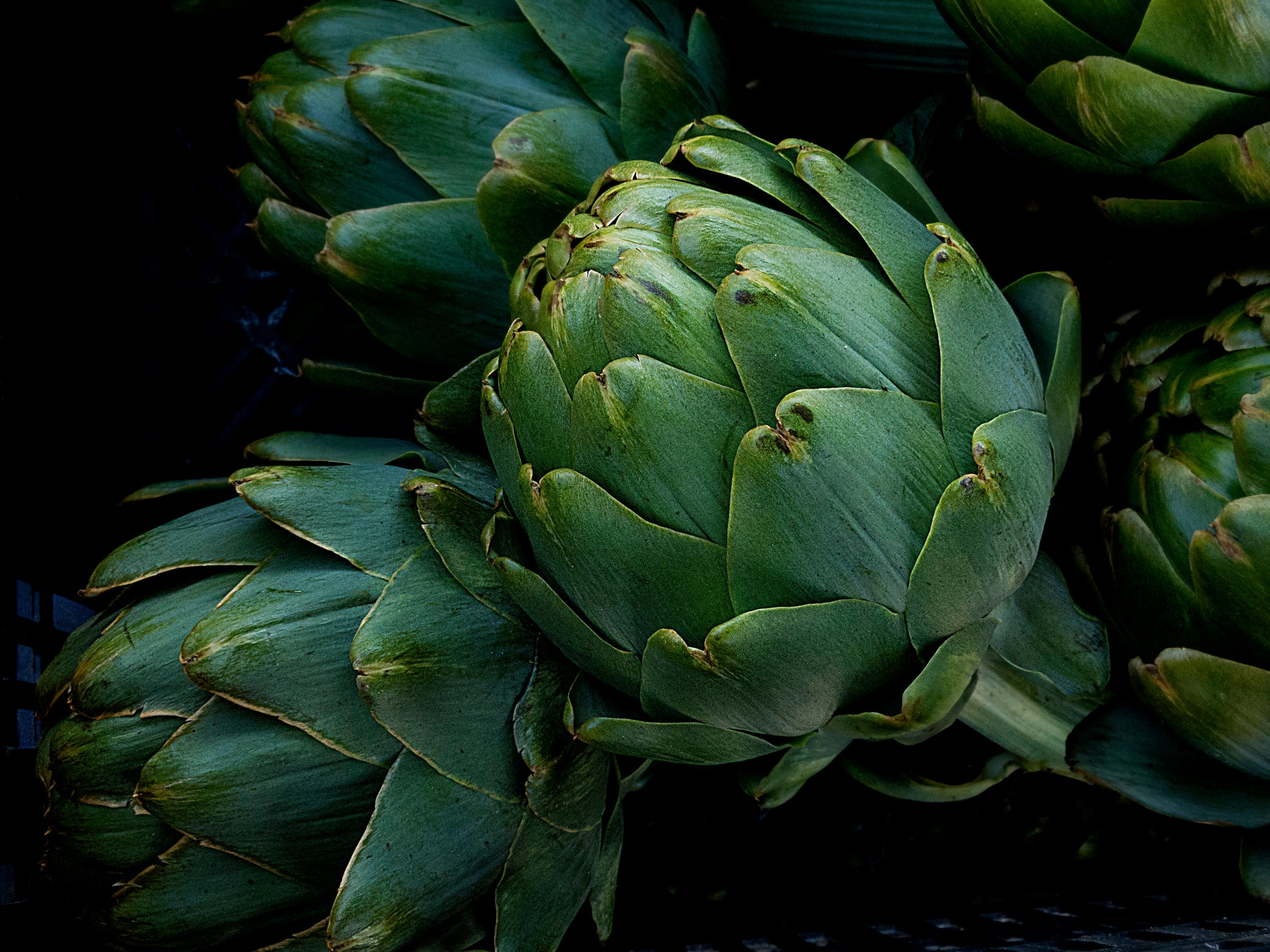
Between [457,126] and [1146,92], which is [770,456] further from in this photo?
[457,126]

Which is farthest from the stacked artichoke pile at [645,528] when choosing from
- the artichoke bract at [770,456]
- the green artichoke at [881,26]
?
the green artichoke at [881,26]

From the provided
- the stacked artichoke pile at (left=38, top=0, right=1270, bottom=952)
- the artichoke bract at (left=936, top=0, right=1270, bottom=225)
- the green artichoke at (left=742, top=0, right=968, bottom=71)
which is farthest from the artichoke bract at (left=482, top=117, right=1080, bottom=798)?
the green artichoke at (left=742, top=0, right=968, bottom=71)

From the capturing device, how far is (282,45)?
1.05 metres

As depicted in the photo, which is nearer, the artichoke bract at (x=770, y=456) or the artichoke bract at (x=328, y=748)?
the artichoke bract at (x=770, y=456)

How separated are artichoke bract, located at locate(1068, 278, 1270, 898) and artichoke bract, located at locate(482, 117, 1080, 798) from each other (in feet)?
0.32

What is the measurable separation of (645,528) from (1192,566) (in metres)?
0.37

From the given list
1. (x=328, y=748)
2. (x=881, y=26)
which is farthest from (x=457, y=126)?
(x=328, y=748)

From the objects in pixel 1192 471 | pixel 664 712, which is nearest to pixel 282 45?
pixel 664 712

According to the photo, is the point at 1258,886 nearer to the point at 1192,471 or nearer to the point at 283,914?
the point at 1192,471

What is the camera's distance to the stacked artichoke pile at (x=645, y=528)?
63 cm

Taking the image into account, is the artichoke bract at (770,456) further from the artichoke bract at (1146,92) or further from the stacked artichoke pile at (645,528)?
the artichoke bract at (1146,92)

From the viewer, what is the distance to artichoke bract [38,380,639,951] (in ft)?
2.40

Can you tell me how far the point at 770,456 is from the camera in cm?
59

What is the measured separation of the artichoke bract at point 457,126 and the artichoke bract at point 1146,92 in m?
0.28
